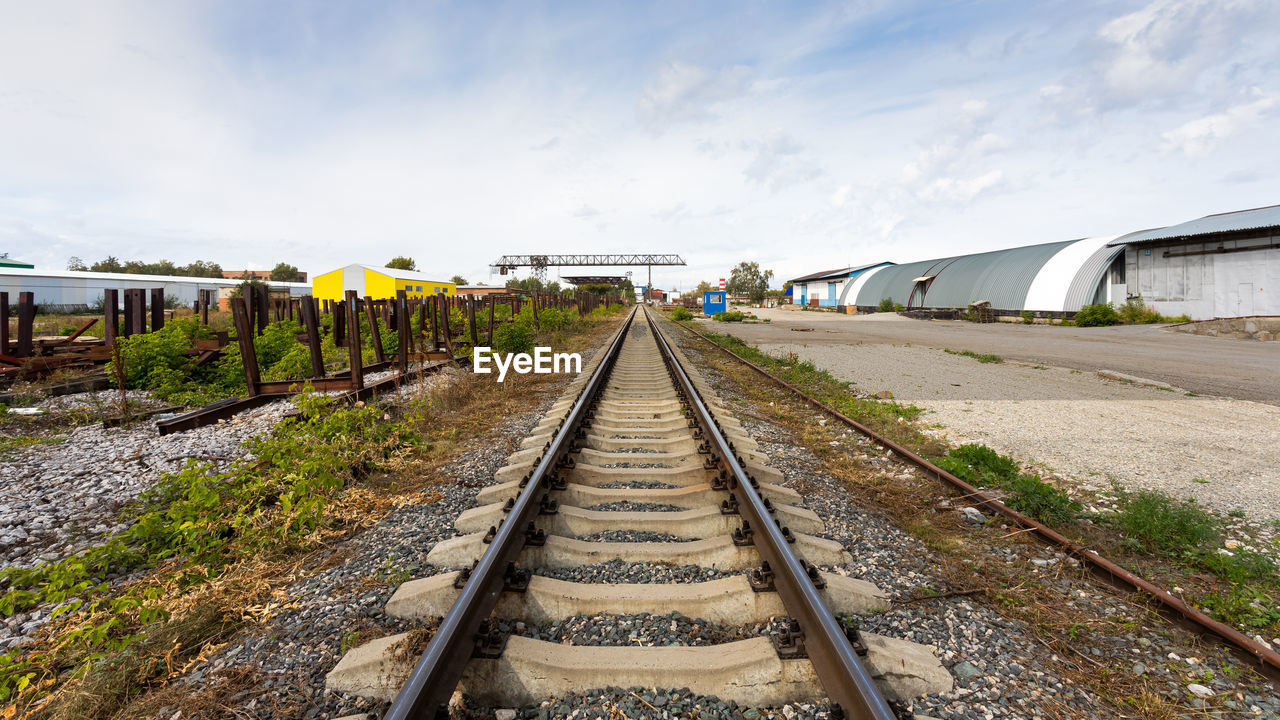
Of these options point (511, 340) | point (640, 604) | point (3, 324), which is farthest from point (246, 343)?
point (640, 604)

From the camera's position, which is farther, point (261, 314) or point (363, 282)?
point (363, 282)

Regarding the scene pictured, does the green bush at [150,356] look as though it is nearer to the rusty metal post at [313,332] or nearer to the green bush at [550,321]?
the rusty metal post at [313,332]

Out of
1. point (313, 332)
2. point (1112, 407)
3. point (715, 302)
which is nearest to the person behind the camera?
point (1112, 407)

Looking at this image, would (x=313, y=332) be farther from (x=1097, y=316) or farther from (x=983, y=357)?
(x=1097, y=316)

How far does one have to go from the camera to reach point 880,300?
49.7 metres

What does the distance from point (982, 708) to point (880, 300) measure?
172 feet

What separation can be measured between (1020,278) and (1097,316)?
6.86 meters

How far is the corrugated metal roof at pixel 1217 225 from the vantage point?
25453mm

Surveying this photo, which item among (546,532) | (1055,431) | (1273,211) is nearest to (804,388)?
(1055,431)

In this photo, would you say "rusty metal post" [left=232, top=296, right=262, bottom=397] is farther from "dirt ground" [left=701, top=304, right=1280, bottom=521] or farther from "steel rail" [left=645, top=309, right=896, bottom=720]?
"dirt ground" [left=701, top=304, right=1280, bottom=521]

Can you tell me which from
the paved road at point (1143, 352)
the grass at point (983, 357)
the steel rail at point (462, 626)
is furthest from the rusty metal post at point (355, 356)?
the grass at point (983, 357)

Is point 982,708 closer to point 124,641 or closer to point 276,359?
point 124,641

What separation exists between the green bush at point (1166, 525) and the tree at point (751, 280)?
Answer: 8654cm

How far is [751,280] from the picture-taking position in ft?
308
